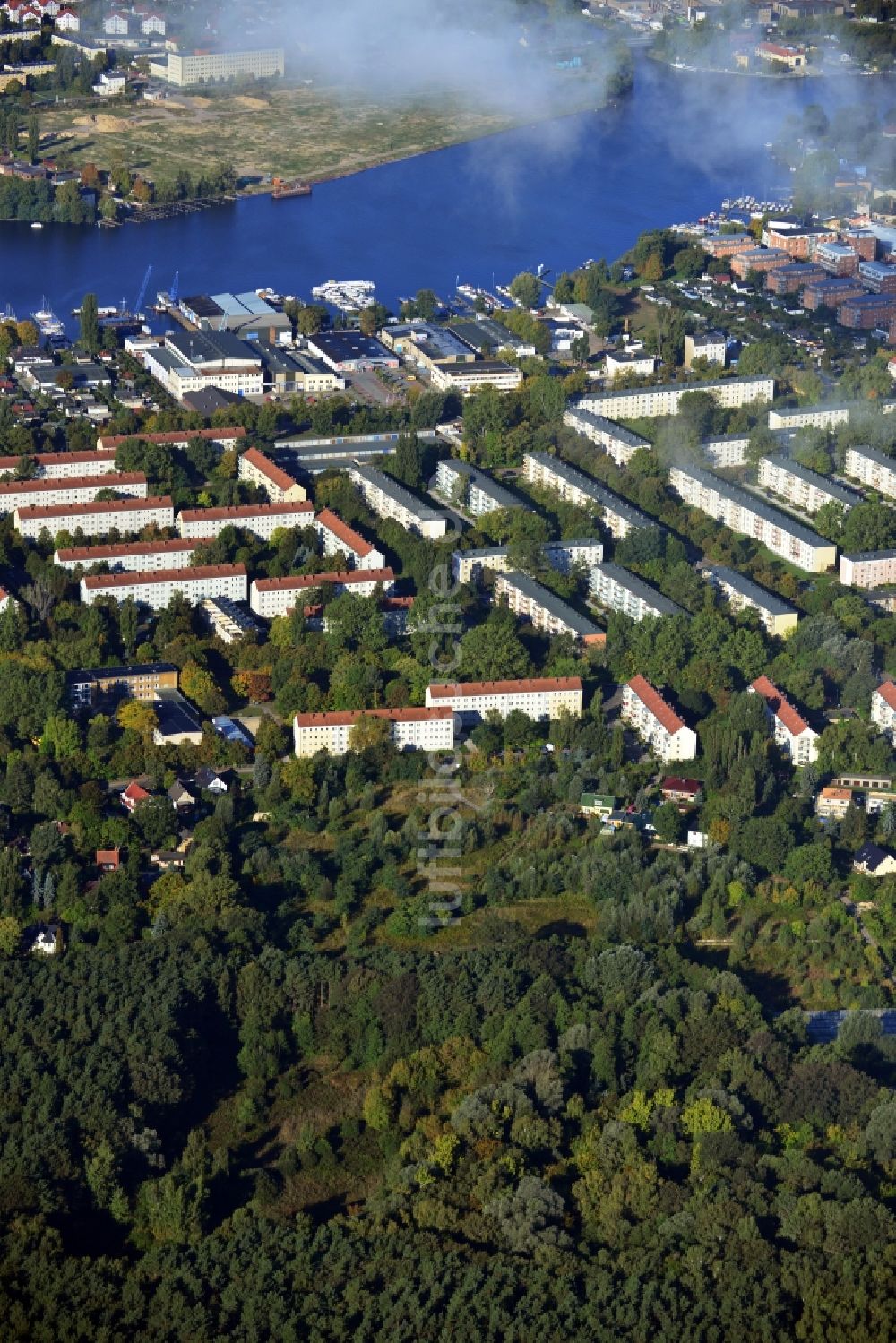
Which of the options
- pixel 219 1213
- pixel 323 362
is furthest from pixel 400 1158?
pixel 323 362

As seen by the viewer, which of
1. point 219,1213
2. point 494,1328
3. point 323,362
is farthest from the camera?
point 323,362

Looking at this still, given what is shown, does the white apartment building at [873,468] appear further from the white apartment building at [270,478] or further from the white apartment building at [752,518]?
the white apartment building at [270,478]

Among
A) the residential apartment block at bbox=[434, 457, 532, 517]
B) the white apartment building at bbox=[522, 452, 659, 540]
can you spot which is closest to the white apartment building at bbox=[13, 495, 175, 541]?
the residential apartment block at bbox=[434, 457, 532, 517]

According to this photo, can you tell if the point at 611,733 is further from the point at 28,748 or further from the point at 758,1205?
the point at 758,1205

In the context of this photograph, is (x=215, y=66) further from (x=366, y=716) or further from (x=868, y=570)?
(x=366, y=716)

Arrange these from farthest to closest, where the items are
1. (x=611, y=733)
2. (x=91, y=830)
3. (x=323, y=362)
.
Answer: (x=323, y=362)
(x=611, y=733)
(x=91, y=830)

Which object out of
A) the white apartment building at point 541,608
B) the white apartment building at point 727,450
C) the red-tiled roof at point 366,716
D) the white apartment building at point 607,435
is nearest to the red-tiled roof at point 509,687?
the red-tiled roof at point 366,716
